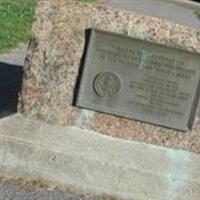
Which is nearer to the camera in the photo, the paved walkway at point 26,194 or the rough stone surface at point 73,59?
the paved walkway at point 26,194

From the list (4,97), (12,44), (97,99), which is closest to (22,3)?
(12,44)

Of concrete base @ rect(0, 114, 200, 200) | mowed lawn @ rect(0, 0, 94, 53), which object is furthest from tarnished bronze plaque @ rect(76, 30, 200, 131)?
mowed lawn @ rect(0, 0, 94, 53)

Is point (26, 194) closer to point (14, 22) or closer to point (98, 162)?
point (98, 162)

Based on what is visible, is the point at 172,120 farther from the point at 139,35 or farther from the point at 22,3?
the point at 22,3

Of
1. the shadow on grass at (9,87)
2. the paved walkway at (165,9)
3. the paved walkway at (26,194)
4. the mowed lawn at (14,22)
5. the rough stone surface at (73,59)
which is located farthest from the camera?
the paved walkway at (165,9)

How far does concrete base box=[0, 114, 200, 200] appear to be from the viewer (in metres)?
6.68

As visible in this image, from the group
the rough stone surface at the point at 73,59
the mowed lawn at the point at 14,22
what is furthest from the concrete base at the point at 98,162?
the mowed lawn at the point at 14,22

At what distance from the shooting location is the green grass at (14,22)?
13.0 meters

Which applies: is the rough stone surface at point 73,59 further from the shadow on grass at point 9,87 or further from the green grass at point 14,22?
the green grass at point 14,22

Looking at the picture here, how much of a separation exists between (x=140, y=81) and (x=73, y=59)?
59cm

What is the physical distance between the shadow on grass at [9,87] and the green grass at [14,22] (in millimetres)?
1425

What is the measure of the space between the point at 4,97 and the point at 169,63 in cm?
267

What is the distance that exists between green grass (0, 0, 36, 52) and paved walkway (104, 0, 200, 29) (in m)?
7.95

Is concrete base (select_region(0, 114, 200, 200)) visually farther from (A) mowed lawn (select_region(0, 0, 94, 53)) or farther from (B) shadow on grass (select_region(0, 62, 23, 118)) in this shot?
(A) mowed lawn (select_region(0, 0, 94, 53))
